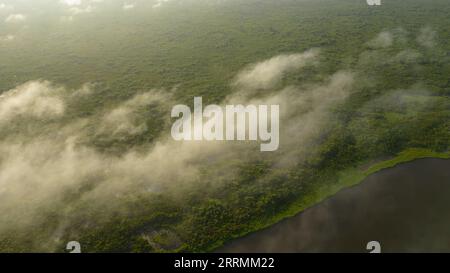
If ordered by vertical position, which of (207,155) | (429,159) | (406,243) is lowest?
(406,243)

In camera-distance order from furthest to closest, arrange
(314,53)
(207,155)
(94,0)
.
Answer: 1. (94,0)
2. (314,53)
3. (207,155)

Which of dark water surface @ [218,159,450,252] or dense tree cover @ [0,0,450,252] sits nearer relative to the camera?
dark water surface @ [218,159,450,252]

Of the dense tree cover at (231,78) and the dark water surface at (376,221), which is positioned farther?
the dense tree cover at (231,78)

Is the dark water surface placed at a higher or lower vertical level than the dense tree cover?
lower

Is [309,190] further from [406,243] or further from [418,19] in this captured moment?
[418,19]

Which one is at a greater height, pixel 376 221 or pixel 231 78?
pixel 231 78

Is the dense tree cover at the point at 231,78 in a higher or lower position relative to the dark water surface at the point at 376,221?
higher

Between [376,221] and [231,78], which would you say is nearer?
[376,221]

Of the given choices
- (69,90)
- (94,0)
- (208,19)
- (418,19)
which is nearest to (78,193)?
(69,90)
